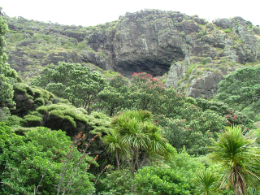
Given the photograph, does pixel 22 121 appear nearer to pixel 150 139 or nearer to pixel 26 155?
pixel 26 155

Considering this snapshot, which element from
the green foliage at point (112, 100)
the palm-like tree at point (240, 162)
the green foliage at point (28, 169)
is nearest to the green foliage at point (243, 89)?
the green foliage at point (112, 100)

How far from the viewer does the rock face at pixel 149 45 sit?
53.5 meters

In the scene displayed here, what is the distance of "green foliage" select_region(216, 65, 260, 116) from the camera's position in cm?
2717

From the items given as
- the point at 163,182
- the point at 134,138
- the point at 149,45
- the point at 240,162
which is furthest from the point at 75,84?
the point at 149,45

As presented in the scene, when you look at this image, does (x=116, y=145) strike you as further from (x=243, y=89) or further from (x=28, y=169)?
(x=243, y=89)

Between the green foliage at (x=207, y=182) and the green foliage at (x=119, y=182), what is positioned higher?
the green foliage at (x=207, y=182)

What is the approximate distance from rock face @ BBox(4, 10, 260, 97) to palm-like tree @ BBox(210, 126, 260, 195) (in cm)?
4360

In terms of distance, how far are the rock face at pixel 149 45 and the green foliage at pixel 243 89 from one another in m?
19.0

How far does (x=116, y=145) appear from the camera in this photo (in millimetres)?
8930

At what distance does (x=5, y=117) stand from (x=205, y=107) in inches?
822

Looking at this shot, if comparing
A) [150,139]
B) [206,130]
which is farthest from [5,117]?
[206,130]

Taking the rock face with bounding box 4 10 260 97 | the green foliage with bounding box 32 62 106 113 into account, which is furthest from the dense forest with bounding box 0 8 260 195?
the rock face with bounding box 4 10 260 97

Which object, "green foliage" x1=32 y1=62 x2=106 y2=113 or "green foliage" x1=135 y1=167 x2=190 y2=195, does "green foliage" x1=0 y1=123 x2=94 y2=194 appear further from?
"green foliage" x1=32 y1=62 x2=106 y2=113

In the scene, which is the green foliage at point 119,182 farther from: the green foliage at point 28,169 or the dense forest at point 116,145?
the green foliage at point 28,169
